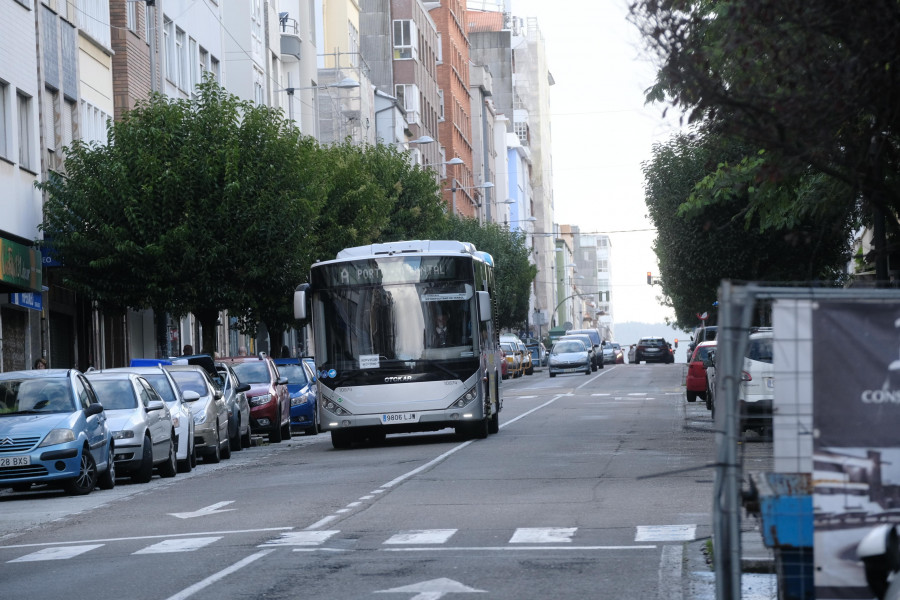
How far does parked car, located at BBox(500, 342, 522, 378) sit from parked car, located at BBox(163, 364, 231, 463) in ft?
172

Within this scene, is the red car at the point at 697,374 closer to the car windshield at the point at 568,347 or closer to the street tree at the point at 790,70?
the street tree at the point at 790,70

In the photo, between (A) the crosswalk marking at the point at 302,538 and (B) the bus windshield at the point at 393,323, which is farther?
(B) the bus windshield at the point at 393,323

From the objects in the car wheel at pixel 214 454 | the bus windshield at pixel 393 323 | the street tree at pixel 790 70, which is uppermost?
the street tree at pixel 790 70

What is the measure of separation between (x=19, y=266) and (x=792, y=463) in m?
27.8

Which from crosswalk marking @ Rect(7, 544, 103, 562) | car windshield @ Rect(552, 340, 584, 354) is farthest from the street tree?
car windshield @ Rect(552, 340, 584, 354)

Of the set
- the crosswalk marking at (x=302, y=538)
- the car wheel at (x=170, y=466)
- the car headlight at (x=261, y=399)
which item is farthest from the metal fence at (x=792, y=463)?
the car headlight at (x=261, y=399)

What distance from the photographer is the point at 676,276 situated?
2277 inches

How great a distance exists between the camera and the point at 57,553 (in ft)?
45.0

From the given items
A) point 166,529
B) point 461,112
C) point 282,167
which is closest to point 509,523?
point 166,529

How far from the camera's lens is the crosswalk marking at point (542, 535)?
43.5 ft

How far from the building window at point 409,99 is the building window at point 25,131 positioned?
58.0m

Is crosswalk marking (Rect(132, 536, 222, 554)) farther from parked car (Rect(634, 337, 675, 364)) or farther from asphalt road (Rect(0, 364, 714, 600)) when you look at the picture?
parked car (Rect(634, 337, 675, 364))

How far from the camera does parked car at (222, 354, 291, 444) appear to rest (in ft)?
107

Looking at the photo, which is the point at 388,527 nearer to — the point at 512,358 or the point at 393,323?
the point at 393,323
